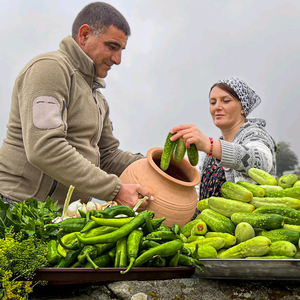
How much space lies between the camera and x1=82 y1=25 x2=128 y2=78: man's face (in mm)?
2881

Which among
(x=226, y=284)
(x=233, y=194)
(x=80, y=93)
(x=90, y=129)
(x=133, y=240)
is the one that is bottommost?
(x=226, y=284)

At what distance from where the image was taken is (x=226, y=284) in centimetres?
135

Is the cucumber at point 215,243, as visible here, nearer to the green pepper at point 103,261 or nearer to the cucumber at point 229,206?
the cucumber at point 229,206

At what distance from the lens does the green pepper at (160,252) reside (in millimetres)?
1254

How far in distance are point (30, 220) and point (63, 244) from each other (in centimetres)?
24

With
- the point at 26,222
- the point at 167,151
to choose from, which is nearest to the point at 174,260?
the point at 26,222

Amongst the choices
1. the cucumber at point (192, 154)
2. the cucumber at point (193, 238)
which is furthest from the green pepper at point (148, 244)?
the cucumber at point (192, 154)

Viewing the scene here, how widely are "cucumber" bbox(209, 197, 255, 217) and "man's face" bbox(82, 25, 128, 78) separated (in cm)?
168

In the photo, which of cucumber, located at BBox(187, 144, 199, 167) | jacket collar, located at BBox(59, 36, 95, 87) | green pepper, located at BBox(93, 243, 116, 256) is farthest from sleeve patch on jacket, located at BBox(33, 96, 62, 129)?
green pepper, located at BBox(93, 243, 116, 256)

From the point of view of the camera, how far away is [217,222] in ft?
5.85

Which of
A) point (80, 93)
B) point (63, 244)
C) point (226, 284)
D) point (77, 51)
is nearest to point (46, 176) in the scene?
point (80, 93)

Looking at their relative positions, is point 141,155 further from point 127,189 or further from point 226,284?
point 226,284

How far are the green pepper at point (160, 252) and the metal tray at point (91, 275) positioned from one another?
0.03 m

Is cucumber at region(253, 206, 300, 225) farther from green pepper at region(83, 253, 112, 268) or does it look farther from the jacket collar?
the jacket collar
